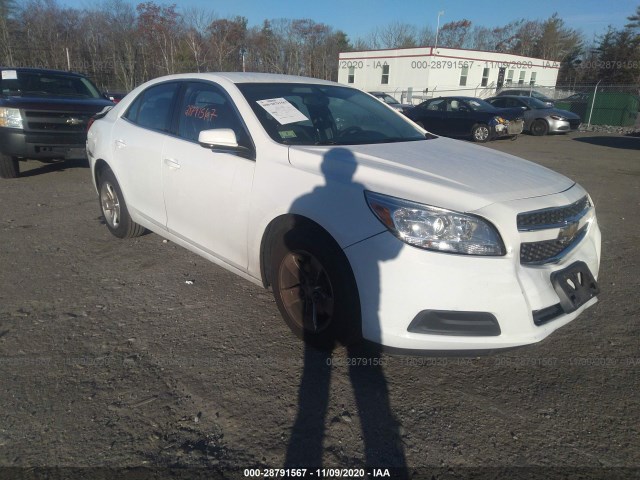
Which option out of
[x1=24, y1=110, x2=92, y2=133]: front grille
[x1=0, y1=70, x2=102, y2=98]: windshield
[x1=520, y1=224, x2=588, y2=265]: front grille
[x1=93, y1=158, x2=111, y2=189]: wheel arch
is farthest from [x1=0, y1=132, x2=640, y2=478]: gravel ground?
[x1=0, y1=70, x2=102, y2=98]: windshield

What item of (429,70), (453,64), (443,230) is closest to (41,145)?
(443,230)

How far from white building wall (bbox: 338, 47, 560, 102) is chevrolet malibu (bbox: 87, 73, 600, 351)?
107 ft

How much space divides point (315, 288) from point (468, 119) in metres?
14.4

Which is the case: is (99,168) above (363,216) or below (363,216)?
below

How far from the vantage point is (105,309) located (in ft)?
10.6

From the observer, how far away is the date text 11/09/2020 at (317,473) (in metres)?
1.89

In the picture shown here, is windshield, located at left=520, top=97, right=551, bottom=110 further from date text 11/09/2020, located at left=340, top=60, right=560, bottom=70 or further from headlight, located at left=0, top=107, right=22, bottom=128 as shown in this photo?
date text 11/09/2020, located at left=340, top=60, right=560, bottom=70

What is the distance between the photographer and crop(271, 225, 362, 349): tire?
237cm

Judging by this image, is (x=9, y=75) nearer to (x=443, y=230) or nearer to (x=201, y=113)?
(x=201, y=113)

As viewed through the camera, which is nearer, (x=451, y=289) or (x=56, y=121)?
(x=451, y=289)

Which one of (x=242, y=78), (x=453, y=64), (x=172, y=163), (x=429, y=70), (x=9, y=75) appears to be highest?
(x=453, y=64)

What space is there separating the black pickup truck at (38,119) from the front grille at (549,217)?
7.18m

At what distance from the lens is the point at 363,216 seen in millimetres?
2275

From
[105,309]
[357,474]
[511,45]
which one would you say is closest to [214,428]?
[357,474]
